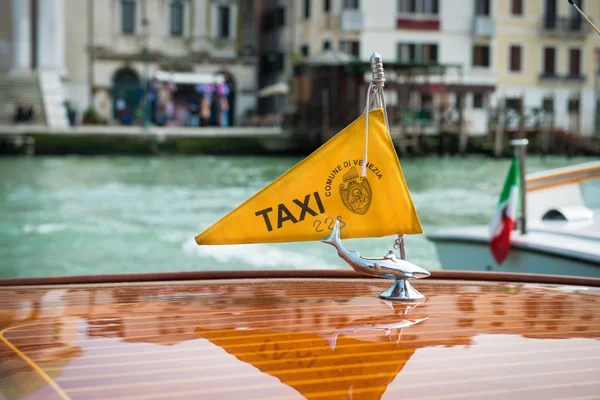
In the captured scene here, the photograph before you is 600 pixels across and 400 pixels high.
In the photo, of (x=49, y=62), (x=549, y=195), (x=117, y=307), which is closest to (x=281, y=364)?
(x=117, y=307)

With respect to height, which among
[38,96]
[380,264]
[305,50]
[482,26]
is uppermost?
[482,26]

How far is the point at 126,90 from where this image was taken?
34.3 metres

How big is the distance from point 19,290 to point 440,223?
11.8 metres

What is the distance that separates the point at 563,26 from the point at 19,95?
66.5 feet

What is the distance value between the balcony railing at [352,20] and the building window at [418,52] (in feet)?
5.80

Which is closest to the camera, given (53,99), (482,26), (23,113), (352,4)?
(23,113)

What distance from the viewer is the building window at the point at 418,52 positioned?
33188mm

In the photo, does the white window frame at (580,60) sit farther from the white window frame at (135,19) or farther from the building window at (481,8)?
the white window frame at (135,19)

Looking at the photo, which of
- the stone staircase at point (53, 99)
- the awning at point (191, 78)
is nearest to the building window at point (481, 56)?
the awning at point (191, 78)

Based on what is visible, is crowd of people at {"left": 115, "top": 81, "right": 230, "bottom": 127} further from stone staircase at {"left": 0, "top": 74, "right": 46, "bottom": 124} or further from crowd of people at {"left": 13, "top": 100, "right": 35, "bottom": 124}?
crowd of people at {"left": 13, "top": 100, "right": 35, "bottom": 124}

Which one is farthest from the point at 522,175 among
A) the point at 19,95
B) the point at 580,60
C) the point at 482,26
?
the point at 580,60

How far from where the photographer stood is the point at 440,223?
45.6 feet

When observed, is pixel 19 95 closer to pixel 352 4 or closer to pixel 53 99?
pixel 53 99

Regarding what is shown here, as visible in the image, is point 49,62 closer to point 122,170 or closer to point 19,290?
point 122,170
